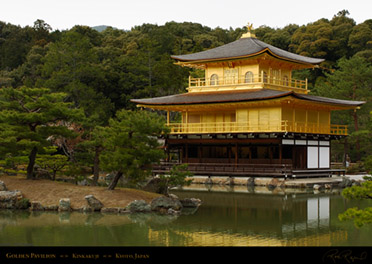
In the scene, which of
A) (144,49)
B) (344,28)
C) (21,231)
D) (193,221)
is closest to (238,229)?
(193,221)

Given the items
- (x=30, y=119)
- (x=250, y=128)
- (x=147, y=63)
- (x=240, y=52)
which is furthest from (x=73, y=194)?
(x=147, y=63)

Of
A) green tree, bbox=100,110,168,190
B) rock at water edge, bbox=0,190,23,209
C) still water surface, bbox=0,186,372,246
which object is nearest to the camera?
still water surface, bbox=0,186,372,246

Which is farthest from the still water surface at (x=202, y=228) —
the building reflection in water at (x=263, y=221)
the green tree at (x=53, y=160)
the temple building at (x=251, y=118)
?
the temple building at (x=251, y=118)

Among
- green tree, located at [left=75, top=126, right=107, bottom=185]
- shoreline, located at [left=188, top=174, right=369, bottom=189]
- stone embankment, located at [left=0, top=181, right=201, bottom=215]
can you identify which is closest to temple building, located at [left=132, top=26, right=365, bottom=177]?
shoreline, located at [left=188, top=174, right=369, bottom=189]

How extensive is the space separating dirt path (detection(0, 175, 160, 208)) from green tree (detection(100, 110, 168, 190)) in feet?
2.11

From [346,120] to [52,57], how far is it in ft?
87.3

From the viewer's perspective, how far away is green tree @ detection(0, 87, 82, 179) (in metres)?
23.4

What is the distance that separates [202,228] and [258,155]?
19.3 metres

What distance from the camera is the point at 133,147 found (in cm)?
2211

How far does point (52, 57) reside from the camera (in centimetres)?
5109

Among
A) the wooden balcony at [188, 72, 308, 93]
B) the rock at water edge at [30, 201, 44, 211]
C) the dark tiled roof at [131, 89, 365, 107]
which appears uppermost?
the wooden balcony at [188, 72, 308, 93]

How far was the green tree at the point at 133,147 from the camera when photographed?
21.5 m

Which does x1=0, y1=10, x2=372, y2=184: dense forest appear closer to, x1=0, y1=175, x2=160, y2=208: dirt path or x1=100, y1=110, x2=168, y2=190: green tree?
x1=0, y1=175, x2=160, y2=208: dirt path

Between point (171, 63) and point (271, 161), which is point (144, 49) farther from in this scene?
point (271, 161)
